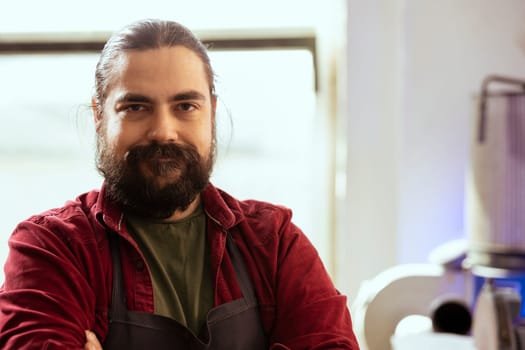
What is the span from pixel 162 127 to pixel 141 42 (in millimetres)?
189

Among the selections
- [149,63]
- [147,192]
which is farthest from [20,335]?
[149,63]

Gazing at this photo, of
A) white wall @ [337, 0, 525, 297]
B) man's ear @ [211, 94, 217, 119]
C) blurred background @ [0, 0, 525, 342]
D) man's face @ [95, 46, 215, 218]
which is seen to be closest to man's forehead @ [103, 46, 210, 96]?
man's face @ [95, 46, 215, 218]

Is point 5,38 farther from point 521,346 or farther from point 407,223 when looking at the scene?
point 521,346

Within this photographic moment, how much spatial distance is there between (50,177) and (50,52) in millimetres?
435

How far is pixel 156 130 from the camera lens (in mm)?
1377

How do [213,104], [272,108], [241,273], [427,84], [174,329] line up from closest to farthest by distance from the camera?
Result: [174,329]
[241,273]
[213,104]
[427,84]
[272,108]

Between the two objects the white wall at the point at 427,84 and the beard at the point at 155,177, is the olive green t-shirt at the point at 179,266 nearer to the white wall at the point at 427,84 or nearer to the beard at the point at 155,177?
the beard at the point at 155,177

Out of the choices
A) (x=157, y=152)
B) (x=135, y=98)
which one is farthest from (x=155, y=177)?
(x=135, y=98)

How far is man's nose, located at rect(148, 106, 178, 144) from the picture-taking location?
1375 mm

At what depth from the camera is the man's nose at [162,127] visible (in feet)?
4.51

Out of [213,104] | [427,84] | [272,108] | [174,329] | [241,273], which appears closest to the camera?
[174,329]

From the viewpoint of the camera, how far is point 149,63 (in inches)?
54.8

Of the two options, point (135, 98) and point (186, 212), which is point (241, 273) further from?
point (135, 98)

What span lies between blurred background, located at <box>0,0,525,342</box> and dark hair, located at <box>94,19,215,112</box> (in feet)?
1.88
